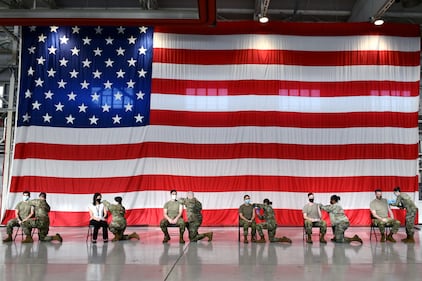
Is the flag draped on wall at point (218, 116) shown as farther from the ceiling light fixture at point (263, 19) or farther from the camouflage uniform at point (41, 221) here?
the camouflage uniform at point (41, 221)

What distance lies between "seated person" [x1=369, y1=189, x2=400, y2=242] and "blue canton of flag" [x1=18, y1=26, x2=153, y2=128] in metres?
7.15

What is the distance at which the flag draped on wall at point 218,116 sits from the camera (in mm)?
12117

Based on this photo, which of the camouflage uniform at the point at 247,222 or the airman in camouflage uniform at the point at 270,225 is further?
the camouflage uniform at the point at 247,222

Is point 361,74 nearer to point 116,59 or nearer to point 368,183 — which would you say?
point 368,183

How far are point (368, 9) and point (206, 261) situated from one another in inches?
398

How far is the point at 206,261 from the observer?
658 centimetres

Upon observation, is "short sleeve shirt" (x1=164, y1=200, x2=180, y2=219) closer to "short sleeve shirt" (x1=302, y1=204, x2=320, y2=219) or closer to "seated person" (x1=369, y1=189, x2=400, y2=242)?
"short sleeve shirt" (x1=302, y1=204, x2=320, y2=219)

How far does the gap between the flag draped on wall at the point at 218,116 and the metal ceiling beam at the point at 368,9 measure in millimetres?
490

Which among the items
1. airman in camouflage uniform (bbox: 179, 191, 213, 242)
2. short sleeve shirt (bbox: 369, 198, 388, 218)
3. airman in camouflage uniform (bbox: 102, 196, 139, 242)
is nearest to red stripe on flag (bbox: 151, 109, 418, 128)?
short sleeve shirt (bbox: 369, 198, 388, 218)

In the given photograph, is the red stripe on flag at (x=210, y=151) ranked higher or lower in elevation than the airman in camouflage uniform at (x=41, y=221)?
higher

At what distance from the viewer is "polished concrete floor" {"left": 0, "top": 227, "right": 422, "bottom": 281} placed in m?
5.52

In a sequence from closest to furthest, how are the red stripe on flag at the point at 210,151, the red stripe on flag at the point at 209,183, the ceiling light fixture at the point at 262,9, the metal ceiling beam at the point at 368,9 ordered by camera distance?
the ceiling light fixture at the point at 262,9, the metal ceiling beam at the point at 368,9, the red stripe on flag at the point at 209,183, the red stripe on flag at the point at 210,151

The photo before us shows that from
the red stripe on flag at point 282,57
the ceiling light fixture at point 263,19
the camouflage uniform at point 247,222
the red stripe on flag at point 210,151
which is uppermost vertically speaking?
the ceiling light fixture at point 263,19

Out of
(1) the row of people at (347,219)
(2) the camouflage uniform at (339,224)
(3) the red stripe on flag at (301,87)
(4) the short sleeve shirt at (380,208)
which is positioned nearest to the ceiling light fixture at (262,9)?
(3) the red stripe on flag at (301,87)
